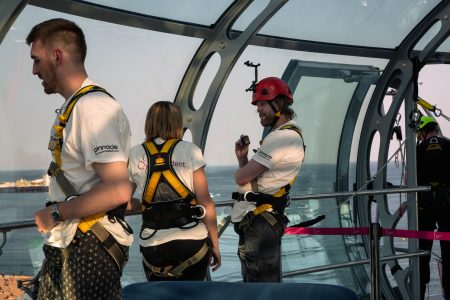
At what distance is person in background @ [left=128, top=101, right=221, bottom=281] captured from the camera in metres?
3.58

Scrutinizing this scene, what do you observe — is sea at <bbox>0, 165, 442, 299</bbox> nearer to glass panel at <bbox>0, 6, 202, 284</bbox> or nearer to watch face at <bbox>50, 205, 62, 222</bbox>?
glass panel at <bbox>0, 6, 202, 284</bbox>

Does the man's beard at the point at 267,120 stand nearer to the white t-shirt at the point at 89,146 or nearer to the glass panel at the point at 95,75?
the glass panel at the point at 95,75

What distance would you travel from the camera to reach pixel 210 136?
6.78 meters

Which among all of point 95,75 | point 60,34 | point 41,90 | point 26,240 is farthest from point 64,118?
point 95,75

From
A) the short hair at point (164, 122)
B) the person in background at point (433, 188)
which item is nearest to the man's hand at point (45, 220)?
the short hair at point (164, 122)

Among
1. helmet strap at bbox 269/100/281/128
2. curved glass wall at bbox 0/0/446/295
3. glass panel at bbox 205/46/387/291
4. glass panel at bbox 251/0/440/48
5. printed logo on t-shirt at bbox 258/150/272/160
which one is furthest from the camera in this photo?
glass panel at bbox 205/46/387/291

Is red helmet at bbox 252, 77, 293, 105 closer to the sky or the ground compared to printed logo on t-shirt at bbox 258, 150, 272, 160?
closer to the sky

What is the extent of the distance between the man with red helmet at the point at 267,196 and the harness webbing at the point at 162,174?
1.93 ft

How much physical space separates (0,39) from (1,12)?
0.50 ft

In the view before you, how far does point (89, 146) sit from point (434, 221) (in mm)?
5303

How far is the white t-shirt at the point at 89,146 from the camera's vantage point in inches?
91.4

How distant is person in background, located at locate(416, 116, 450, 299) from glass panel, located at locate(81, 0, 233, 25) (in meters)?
2.23

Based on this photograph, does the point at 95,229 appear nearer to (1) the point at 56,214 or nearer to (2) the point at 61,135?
(1) the point at 56,214

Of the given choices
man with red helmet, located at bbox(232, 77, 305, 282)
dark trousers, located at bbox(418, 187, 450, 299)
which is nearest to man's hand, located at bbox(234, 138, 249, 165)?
man with red helmet, located at bbox(232, 77, 305, 282)
